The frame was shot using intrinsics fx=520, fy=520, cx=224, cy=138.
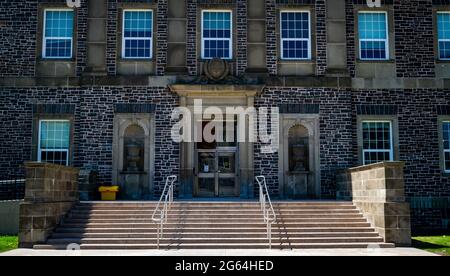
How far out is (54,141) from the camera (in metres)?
18.5

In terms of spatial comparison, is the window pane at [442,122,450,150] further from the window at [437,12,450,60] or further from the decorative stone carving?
the decorative stone carving

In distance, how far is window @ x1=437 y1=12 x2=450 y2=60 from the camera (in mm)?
19281

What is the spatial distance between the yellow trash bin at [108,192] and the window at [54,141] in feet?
6.48

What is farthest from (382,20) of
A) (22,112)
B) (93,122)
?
(22,112)

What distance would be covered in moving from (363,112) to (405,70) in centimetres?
224

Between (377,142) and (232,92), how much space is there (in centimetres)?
554

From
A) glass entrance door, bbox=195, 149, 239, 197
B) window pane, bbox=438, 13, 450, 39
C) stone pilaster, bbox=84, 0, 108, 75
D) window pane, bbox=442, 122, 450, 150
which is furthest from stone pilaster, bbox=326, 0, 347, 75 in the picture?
stone pilaster, bbox=84, 0, 108, 75

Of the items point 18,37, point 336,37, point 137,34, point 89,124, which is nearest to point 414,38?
point 336,37

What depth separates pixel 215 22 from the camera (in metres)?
19.0

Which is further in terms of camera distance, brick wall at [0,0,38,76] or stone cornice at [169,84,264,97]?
brick wall at [0,0,38,76]

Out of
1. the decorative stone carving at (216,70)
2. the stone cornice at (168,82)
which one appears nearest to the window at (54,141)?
the stone cornice at (168,82)

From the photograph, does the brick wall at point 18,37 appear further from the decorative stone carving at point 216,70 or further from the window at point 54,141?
the decorative stone carving at point 216,70

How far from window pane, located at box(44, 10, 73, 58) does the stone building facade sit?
81 mm

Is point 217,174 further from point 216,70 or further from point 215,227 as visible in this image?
point 215,227
